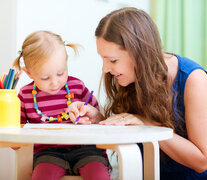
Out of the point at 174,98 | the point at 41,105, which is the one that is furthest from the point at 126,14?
the point at 41,105

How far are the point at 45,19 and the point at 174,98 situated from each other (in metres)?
1.03

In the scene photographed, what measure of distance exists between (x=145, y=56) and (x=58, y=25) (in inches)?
38.3

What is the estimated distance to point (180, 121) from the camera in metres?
1.19

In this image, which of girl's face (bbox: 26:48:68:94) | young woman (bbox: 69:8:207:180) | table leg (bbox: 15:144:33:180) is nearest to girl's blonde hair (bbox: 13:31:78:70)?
girl's face (bbox: 26:48:68:94)

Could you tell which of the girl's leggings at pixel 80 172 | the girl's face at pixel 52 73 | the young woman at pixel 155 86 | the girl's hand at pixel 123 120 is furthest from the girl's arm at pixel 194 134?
the girl's face at pixel 52 73

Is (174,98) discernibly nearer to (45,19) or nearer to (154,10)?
(45,19)

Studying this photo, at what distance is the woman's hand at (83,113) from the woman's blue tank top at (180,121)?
0.97ft

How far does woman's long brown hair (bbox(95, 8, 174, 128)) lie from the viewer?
1086 millimetres

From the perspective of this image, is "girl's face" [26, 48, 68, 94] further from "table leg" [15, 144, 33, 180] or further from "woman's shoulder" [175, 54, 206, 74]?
"woman's shoulder" [175, 54, 206, 74]

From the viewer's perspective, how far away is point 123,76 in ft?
3.73

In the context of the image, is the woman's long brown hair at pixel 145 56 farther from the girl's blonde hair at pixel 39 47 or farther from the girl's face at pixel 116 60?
the girl's blonde hair at pixel 39 47

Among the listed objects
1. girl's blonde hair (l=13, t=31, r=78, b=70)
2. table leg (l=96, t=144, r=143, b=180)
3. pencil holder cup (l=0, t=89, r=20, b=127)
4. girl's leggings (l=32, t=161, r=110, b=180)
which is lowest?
girl's leggings (l=32, t=161, r=110, b=180)

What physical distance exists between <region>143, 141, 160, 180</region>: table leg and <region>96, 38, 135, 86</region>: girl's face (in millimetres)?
291

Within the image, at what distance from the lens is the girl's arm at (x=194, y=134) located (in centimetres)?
105
